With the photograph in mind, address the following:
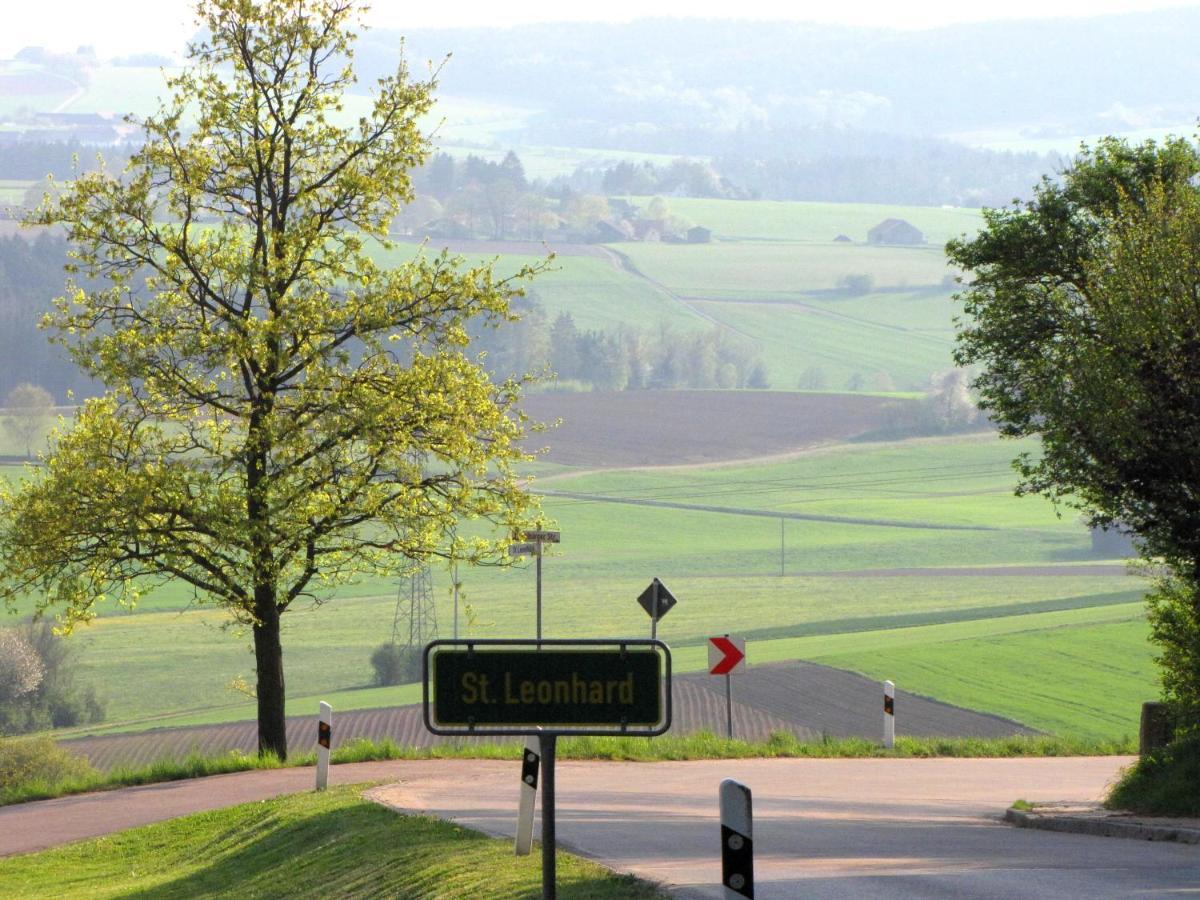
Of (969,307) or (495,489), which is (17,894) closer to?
(495,489)

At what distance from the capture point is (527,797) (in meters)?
10.7

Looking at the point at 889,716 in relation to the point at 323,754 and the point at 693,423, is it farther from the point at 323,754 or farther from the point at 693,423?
the point at 693,423

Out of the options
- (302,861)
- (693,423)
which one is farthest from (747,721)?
(693,423)

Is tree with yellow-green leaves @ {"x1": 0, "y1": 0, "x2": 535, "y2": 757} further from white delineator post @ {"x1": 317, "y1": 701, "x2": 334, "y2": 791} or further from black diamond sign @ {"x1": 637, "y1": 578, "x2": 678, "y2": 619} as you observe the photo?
white delineator post @ {"x1": 317, "y1": 701, "x2": 334, "y2": 791}

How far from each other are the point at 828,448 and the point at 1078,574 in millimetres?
43094

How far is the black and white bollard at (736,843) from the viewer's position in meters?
6.73

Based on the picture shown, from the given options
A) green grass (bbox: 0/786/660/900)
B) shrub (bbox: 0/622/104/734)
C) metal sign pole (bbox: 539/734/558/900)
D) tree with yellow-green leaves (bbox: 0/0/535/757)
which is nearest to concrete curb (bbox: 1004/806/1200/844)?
green grass (bbox: 0/786/660/900)

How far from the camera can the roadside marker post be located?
10461 millimetres

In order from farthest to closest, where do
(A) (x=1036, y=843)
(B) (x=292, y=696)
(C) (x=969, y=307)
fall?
(B) (x=292, y=696), (C) (x=969, y=307), (A) (x=1036, y=843)

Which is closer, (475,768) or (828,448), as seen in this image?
(475,768)

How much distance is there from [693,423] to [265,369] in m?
114

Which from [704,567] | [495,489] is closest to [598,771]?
[495,489]

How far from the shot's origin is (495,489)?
2367 cm

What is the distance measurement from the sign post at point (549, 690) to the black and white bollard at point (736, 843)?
1.35 metres
